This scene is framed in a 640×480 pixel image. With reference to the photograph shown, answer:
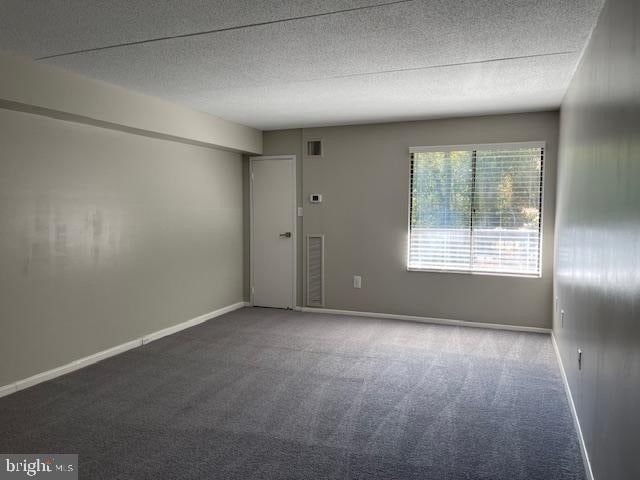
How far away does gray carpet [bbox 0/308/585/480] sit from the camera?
7.98 ft

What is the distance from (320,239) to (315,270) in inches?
15.6

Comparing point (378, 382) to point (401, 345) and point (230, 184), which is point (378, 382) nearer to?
point (401, 345)

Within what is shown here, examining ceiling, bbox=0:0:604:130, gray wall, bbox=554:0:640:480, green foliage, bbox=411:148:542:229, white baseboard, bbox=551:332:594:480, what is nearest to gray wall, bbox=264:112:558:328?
green foliage, bbox=411:148:542:229

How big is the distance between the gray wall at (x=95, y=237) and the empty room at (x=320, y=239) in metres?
0.02

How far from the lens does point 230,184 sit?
5.93 meters

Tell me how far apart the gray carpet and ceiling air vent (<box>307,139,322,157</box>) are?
238cm

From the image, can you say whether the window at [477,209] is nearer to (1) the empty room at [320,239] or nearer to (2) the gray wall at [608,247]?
(1) the empty room at [320,239]

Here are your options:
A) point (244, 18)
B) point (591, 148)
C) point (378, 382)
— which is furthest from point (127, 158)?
point (591, 148)

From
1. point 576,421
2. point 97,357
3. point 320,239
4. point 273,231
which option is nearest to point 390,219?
point 320,239

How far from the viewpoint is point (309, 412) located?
3037mm

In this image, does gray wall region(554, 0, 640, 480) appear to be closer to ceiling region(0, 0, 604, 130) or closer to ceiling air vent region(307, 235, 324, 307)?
ceiling region(0, 0, 604, 130)

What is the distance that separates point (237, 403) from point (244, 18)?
238 cm

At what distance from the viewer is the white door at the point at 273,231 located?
5996 millimetres

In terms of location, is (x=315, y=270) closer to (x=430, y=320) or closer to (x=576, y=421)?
(x=430, y=320)
